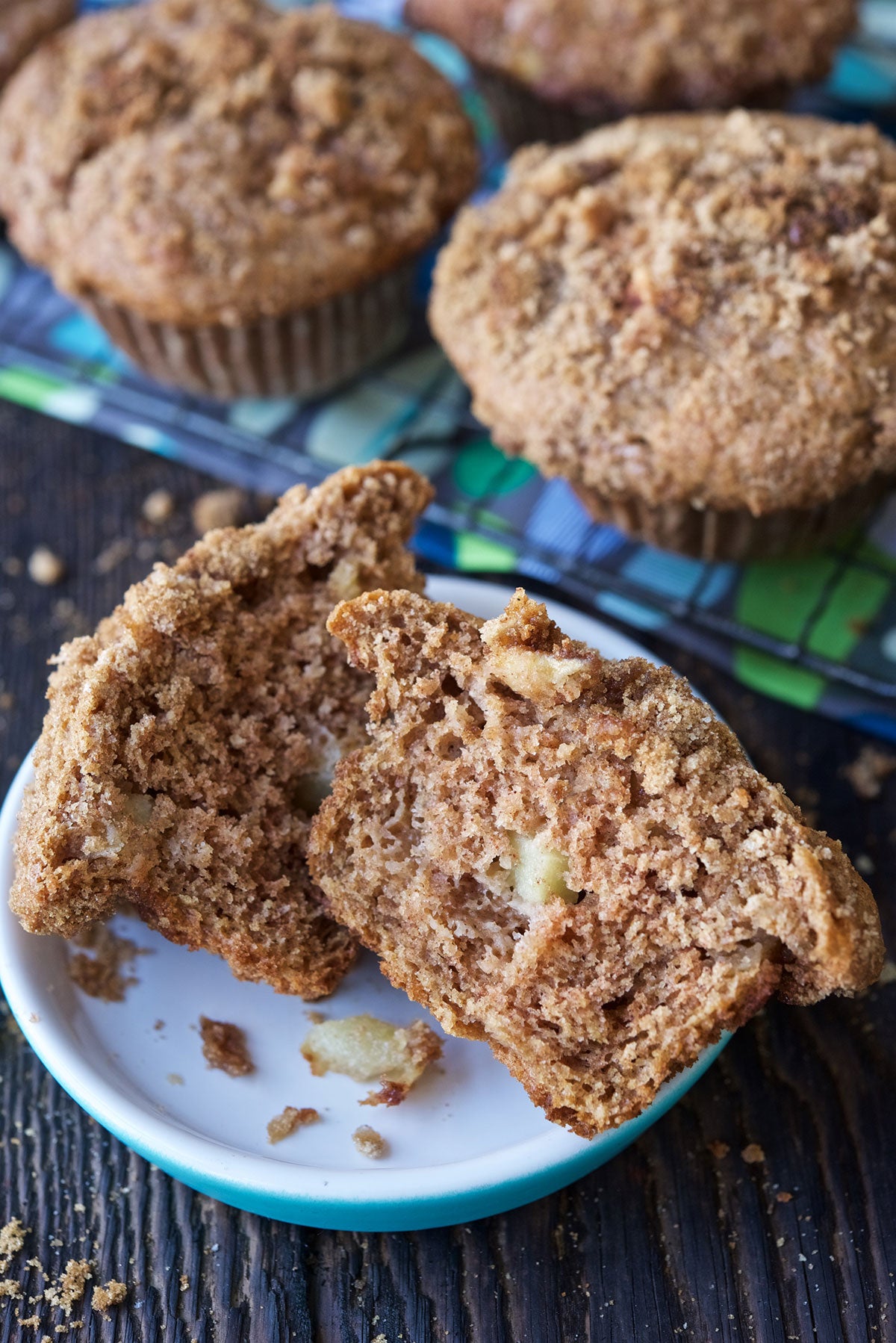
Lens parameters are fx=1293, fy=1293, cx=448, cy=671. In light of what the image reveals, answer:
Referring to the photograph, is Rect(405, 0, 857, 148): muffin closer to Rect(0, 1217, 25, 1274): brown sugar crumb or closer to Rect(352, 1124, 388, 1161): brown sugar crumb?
Rect(352, 1124, 388, 1161): brown sugar crumb

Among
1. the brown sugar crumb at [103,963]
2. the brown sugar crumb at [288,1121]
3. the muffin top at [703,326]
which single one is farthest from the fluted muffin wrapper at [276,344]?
the brown sugar crumb at [288,1121]

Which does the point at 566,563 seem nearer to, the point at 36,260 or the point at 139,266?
the point at 139,266

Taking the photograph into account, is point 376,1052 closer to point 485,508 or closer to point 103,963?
point 103,963

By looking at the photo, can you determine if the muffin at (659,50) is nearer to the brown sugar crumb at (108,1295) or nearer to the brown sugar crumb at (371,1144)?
the brown sugar crumb at (371,1144)

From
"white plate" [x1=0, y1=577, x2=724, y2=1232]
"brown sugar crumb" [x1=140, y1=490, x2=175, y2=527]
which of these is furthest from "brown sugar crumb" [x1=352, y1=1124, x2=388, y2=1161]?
"brown sugar crumb" [x1=140, y1=490, x2=175, y2=527]

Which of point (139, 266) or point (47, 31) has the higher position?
point (47, 31)

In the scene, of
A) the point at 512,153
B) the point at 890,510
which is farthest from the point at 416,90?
the point at 890,510
